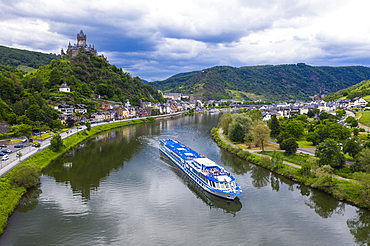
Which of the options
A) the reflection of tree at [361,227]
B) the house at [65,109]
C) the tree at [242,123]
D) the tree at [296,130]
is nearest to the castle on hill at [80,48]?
the house at [65,109]

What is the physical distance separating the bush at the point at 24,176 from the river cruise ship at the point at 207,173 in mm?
19838

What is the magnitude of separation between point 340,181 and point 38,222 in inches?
1288

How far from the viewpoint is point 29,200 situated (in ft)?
85.5

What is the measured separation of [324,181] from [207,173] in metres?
13.7

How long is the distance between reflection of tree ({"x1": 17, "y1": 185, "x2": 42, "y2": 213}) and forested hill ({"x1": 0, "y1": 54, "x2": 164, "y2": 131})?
33.2 metres

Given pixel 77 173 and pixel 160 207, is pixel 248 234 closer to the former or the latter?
pixel 160 207

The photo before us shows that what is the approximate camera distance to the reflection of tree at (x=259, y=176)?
32.1 metres

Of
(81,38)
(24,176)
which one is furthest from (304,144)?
(81,38)

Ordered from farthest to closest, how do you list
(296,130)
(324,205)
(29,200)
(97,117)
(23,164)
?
1. (97,117)
2. (296,130)
3. (23,164)
4. (29,200)
5. (324,205)

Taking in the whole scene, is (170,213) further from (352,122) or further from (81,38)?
(81,38)

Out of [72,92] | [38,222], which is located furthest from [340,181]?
[72,92]

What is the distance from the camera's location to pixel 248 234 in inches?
816

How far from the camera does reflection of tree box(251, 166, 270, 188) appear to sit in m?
32.1

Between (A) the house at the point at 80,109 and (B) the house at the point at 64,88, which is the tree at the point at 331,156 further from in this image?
(B) the house at the point at 64,88
